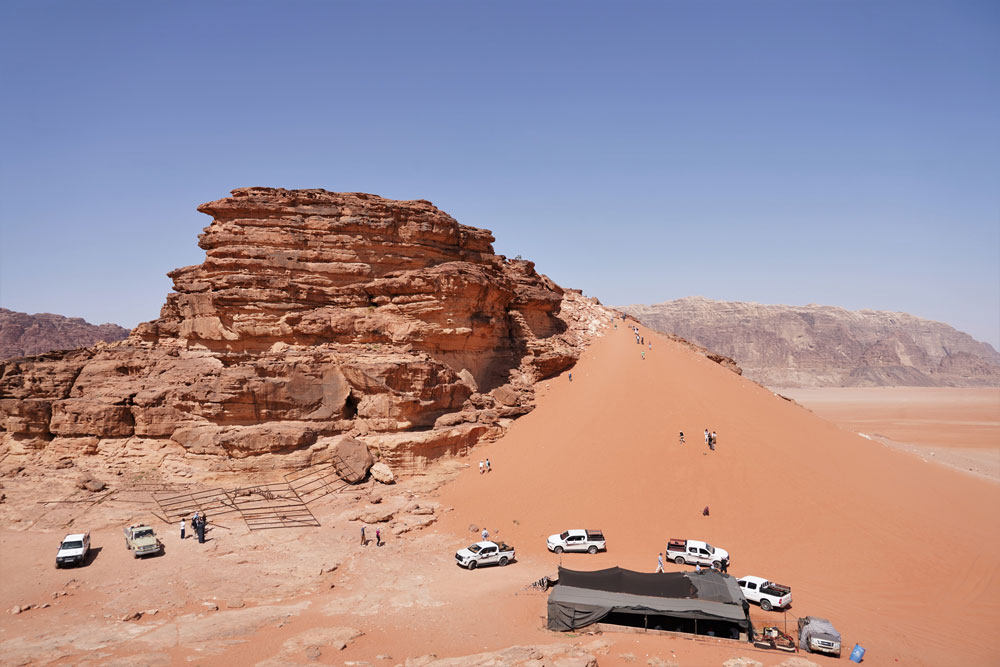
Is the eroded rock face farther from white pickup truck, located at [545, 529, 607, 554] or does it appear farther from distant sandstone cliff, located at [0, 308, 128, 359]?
distant sandstone cliff, located at [0, 308, 128, 359]

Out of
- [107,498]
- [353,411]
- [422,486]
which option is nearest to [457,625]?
[422,486]

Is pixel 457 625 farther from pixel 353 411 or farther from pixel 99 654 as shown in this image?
pixel 353 411

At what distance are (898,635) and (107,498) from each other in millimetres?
27055

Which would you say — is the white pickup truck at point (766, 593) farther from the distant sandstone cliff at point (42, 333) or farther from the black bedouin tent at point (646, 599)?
the distant sandstone cliff at point (42, 333)

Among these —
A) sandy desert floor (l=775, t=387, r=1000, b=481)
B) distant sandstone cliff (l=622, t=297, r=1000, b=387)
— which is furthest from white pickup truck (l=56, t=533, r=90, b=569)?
distant sandstone cliff (l=622, t=297, r=1000, b=387)

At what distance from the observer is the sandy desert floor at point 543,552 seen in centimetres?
1429

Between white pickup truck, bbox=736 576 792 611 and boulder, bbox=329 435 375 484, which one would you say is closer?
white pickup truck, bbox=736 576 792 611

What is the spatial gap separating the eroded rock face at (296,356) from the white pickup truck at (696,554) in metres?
10.9

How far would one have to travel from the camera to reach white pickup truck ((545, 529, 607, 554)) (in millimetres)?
20391

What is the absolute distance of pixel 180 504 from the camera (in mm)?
23141

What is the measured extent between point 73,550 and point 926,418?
90928mm

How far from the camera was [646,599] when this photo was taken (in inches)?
599

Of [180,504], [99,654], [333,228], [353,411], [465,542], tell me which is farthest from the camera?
[333,228]

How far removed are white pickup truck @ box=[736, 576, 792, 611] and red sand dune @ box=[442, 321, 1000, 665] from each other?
1.15 ft
